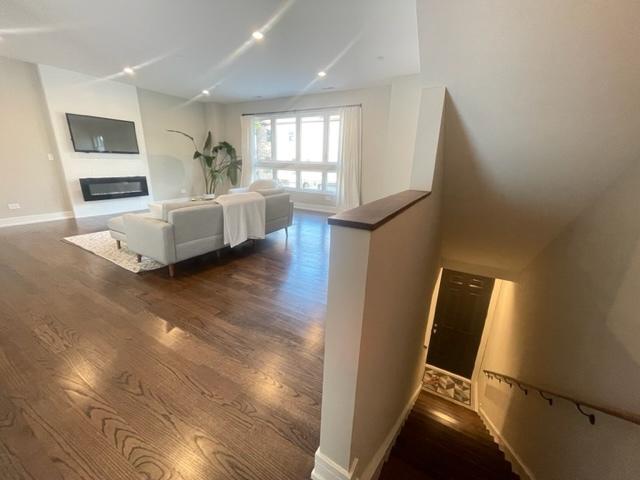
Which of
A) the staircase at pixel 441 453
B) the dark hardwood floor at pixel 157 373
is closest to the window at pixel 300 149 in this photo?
the dark hardwood floor at pixel 157 373

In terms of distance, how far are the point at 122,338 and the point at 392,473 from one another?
76.4 inches

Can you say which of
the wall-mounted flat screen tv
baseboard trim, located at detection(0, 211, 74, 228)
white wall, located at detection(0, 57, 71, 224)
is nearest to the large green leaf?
the wall-mounted flat screen tv

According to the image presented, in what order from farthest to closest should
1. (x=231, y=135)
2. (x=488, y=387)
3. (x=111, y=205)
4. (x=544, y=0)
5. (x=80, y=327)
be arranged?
1. (x=231, y=135)
2. (x=111, y=205)
3. (x=488, y=387)
4. (x=80, y=327)
5. (x=544, y=0)

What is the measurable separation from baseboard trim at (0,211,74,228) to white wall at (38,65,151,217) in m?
0.22

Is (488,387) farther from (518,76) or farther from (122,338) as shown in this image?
(122,338)

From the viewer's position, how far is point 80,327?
6.40ft

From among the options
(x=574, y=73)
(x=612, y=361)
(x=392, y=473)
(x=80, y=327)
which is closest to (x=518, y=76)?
(x=574, y=73)

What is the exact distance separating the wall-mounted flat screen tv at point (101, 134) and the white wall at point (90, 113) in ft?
0.37

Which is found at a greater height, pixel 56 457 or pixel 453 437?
pixel 56 457

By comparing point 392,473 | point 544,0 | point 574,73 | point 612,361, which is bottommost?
point 392,473

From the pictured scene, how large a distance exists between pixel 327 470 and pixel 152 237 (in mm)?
2680

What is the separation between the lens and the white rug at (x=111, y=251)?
10.0 feet

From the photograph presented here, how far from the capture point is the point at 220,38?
3090 millimetres

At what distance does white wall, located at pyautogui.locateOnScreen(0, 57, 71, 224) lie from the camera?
4172 millimetres
